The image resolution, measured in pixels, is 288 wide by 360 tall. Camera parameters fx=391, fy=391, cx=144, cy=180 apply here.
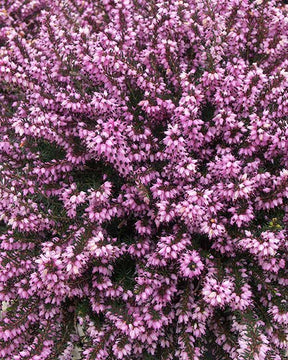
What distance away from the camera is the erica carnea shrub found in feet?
11.6

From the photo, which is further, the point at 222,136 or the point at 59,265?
the point at 222,136

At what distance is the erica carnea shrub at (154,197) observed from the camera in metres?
3.53

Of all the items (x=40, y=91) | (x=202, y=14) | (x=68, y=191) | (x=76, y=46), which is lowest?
(x=68, y=191)

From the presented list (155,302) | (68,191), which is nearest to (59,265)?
(68,191)

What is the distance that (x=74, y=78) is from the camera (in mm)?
4125

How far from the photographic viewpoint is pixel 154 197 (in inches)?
145

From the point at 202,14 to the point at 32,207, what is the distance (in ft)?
9.60

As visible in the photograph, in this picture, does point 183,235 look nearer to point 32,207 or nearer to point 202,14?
point 32,207

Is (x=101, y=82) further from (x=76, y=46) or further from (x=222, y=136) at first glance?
(x=222, y=136)

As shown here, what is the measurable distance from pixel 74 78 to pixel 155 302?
7.96 feet

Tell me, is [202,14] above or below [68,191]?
above

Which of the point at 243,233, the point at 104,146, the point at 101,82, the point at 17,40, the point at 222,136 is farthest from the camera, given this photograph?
the point at 17,40

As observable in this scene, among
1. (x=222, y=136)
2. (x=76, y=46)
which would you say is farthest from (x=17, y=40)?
(x=222, y=136)

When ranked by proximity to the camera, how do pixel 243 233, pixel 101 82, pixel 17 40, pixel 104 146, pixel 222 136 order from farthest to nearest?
pixel 17 40 < pixel 101 82 < pixel 222 136 < pixel 243 233 < pixel 104 146
